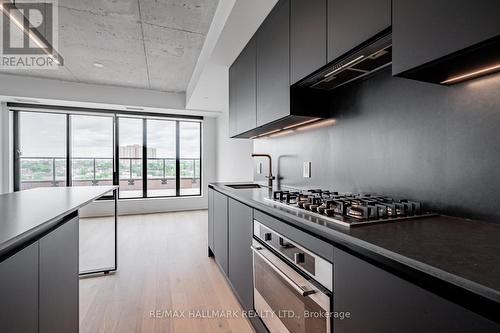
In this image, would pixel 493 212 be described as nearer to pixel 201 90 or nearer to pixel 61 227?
pixel 61 227

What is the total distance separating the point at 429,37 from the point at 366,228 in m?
0.70

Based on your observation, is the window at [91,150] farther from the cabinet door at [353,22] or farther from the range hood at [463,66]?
the range hood at [463,66]

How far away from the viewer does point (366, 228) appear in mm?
886

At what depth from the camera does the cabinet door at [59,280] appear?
1132mm

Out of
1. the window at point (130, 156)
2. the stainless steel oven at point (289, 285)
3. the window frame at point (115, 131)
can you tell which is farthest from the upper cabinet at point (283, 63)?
the window at point (130, 156)

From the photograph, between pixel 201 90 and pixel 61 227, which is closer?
A: pixel 61 227

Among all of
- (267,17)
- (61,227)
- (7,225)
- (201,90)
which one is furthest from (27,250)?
(201,90)

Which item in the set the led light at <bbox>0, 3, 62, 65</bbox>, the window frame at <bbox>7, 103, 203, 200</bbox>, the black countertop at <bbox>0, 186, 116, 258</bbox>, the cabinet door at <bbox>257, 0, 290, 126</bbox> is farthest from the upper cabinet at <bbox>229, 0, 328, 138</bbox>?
the window frame at <bbox>7, 103, 203, 200</bbox>

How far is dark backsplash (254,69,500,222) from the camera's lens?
980 millimetres

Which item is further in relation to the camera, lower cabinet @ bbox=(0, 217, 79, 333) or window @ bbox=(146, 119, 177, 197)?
window @ bbox=(146, 119, 177, 197)

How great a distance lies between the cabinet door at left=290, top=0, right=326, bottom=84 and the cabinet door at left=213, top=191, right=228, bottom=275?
1329 millimetres

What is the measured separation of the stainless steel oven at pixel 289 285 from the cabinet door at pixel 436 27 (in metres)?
0.83

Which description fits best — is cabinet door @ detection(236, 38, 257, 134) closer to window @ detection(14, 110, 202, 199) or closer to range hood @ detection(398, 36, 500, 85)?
range hood @ detection(398, 36, 500, 85)

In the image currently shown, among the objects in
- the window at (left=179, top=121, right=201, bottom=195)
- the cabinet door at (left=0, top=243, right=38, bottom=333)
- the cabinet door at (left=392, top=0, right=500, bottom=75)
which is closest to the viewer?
the cabinet door at (left=392, top=0, right=500, bottom=75)
